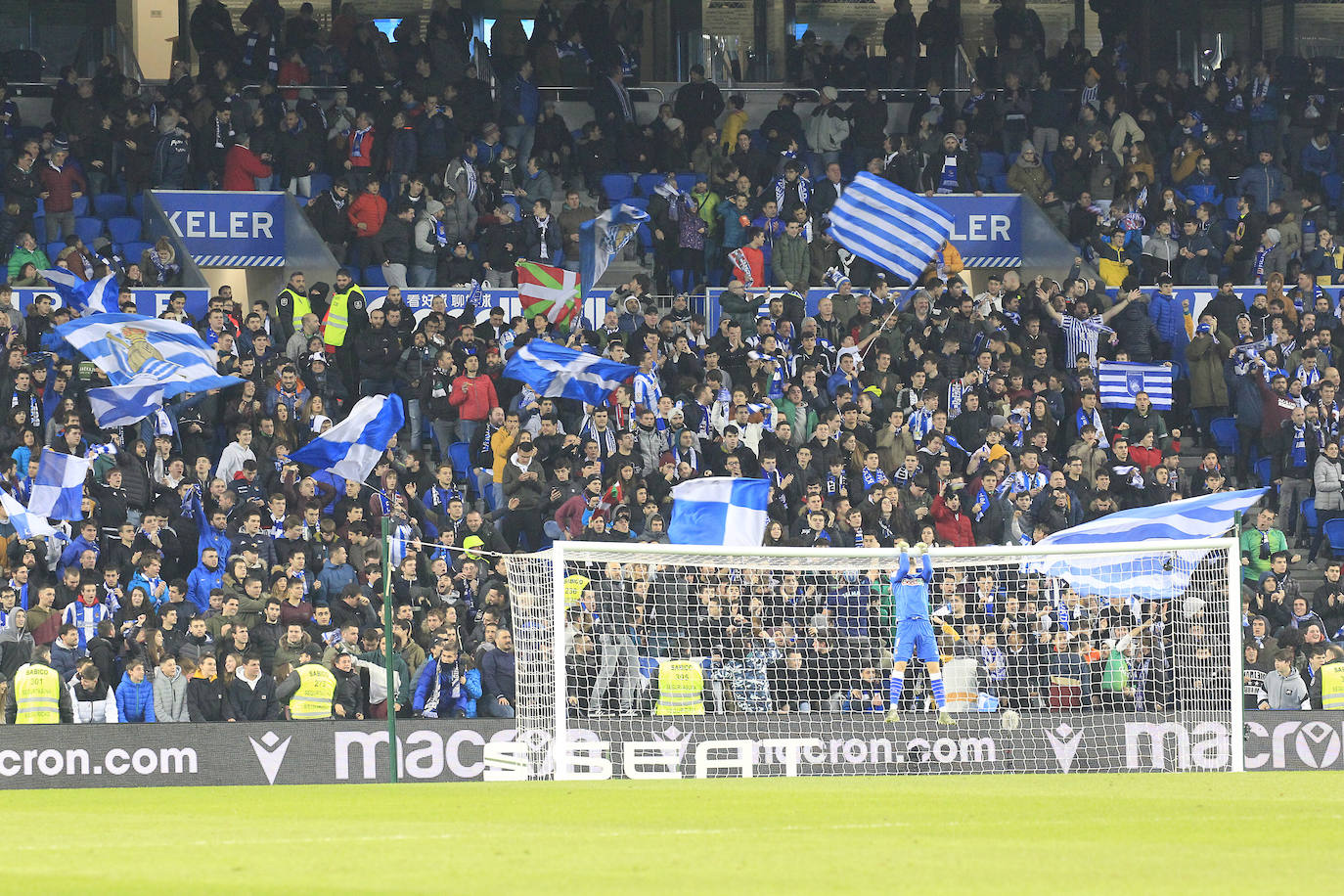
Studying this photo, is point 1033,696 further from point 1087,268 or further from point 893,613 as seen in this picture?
point 1087,268

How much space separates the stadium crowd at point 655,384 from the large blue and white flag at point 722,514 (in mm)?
777

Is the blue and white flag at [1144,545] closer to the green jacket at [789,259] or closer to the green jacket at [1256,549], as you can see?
the green jacket at [1256,549]

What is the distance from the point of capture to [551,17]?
1156 inches

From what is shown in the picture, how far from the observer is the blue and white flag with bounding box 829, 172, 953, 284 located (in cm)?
2414

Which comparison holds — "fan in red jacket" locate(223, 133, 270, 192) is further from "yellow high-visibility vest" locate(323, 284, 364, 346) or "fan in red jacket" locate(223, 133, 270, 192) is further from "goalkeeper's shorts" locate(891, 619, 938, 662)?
"goalkeeper's shorts" locate(891, 619, 938, 662)

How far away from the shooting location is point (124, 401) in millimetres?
20453

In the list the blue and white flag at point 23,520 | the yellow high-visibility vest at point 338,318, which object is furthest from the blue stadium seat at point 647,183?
the blue and white flag at point 23,520

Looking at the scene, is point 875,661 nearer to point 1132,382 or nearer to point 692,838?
point 692,838

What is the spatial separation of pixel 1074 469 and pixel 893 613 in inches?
203

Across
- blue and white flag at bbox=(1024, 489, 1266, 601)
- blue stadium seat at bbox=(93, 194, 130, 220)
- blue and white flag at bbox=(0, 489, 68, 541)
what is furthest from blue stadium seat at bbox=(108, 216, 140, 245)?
blue and white flag at bbox=(1024, 489, 1266, 601)

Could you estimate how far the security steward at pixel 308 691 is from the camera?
58.2ft

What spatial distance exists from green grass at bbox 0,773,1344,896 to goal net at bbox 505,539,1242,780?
10.8 feet

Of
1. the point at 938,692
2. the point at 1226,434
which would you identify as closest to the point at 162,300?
the point at 938,692

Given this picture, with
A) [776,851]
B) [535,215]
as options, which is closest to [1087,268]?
[535,215]
